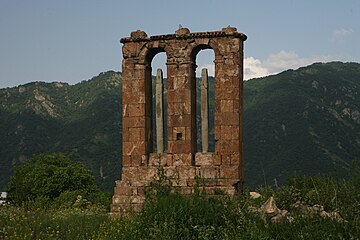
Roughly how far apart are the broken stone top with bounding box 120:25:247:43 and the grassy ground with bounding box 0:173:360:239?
3935 millimetres

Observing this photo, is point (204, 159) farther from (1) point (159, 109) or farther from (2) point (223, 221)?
(2) point (223, 221)

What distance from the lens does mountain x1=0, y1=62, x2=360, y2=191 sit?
200 ft

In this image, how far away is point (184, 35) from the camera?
13.4 metres

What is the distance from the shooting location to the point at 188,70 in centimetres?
1331

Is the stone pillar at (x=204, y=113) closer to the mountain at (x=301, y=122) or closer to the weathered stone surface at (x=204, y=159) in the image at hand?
the weathered stone surface at (x=204, y=159)

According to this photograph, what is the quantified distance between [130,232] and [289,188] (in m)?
4.00

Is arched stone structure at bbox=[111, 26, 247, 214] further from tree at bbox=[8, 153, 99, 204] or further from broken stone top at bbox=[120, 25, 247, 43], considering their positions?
tree at bbox=[8, 153, 99, 204]

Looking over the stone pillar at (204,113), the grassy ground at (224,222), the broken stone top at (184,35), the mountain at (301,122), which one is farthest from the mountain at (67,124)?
the grassy ground at (224,222)

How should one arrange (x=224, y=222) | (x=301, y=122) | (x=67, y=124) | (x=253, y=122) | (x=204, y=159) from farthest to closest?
(x=67, y=124), (x=253, y=122), (x=301, y=122), (x=204, y=159), (x=224, y=222)

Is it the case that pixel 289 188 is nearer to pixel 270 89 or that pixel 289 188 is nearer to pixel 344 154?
pixel 344 154

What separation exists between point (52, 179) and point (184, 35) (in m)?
20.8

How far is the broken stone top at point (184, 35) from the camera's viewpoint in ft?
43.3

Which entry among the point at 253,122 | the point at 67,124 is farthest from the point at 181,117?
the point at 67,124

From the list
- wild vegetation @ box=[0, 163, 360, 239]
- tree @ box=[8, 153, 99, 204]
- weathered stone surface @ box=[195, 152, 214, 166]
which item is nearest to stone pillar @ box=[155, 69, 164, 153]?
weathered stone surface @ box=[195, 152, 214, 166]
